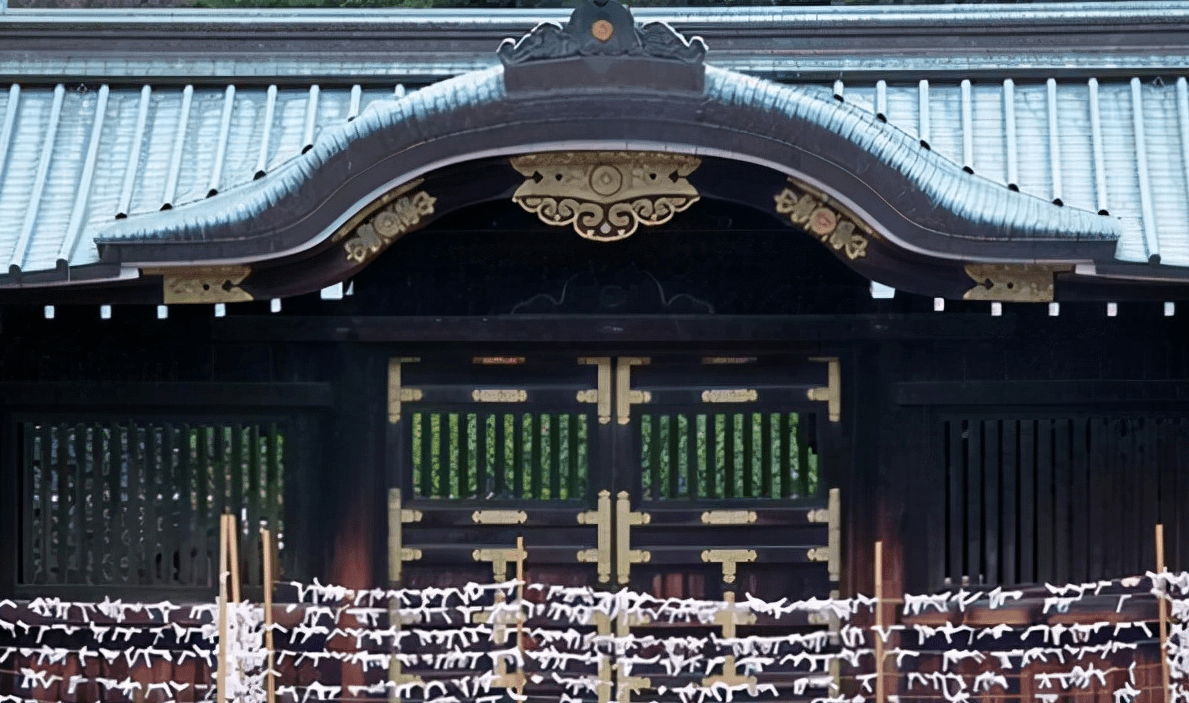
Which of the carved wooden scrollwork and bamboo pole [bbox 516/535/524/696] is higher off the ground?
the carved wooden scrollwork

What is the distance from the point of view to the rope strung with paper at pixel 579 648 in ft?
27.3

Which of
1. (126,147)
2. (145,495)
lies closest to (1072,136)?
(126,147)

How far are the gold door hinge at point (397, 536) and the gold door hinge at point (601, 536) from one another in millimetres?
975

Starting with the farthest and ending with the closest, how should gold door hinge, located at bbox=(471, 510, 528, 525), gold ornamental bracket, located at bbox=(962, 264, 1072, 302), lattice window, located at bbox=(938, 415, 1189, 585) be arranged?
gold door hinge, located at bbox=(471, 510, 528, 525) → lattice window, located at bbox=(938, 415, 1189, 585) → gold ornamental bracket, located at bbox=(962, 264, 1072, 302)

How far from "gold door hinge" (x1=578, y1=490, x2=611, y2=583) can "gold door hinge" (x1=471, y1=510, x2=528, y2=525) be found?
0.35 meters

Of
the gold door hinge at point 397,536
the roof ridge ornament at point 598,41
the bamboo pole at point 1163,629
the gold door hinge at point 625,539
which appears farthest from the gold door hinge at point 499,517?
the bamboo pole at point 1163,629

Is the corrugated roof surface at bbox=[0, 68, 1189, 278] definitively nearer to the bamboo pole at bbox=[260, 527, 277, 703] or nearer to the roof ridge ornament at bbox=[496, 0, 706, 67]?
the roof ridge ornament at bbox=[496, 0, 706, 67]

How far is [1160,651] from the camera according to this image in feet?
27.2

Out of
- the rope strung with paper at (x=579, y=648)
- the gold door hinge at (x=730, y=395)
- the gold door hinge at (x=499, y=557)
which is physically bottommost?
the rope strung with paper at (x=579, y=648)

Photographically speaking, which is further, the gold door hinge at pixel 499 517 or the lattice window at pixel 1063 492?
the gold door hinge at pixel 499 517

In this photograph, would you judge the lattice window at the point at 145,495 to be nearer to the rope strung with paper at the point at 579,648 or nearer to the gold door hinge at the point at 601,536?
the rope strung with paper at the point at 579,648

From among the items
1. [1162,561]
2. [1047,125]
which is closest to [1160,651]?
[1162,561]

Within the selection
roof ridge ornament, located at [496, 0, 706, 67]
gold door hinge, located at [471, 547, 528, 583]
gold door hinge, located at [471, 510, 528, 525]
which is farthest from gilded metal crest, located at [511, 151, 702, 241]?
gold door hinge, located at [471, 547, 528, 583]

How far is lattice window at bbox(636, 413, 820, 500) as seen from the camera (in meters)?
8.52
